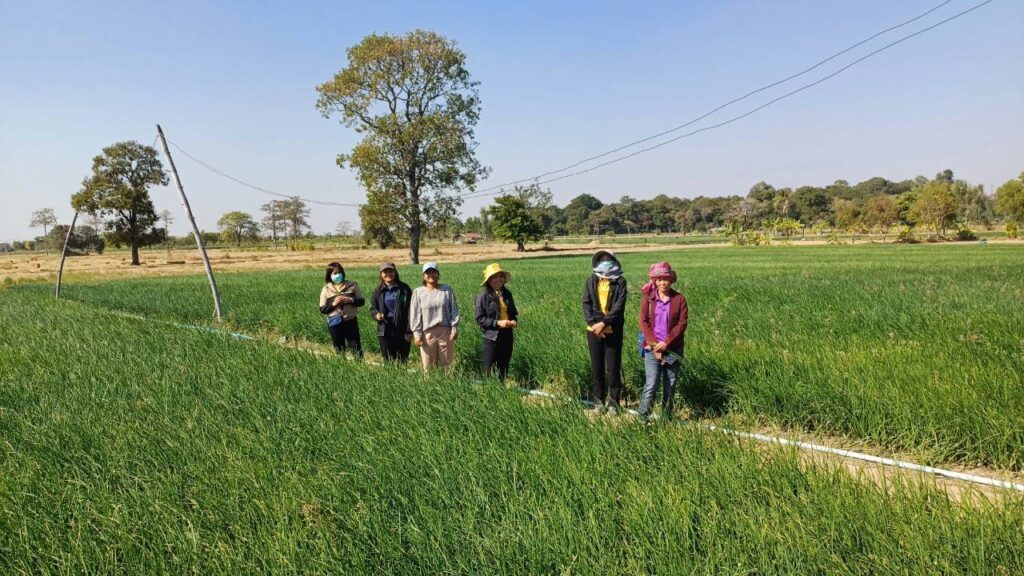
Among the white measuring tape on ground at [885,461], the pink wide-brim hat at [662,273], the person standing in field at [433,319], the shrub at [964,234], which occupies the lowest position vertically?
the white measuring tape on ground at [885,461]

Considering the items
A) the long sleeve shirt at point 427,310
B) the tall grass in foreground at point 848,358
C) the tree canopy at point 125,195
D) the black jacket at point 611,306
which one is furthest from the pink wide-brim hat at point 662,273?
the tree canopy at point 125,195

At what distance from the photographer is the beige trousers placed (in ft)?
19.0

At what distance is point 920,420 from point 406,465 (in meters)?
3.91

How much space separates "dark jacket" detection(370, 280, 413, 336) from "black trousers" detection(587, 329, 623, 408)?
246 centimetres

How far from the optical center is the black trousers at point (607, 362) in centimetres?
506

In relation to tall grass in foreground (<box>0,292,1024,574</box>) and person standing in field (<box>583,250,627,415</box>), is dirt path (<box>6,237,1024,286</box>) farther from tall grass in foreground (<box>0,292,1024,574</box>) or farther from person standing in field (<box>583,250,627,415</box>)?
person standing in field (<box>583,250,627,415</box>)

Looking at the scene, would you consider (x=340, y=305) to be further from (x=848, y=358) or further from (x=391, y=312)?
(x=848, y=358)

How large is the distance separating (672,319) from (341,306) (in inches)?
173

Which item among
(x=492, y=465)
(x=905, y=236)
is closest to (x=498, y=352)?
(x=492, y=465)

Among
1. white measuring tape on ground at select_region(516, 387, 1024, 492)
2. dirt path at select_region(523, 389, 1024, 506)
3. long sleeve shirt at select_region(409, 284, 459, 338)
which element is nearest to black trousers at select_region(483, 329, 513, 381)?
long sleeve shirt at select_region(409, 284, 459, 338)

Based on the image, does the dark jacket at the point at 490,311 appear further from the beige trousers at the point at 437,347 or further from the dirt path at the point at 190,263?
the dirt path at the point at 190,263

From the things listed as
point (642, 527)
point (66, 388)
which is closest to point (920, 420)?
point (642, 527)

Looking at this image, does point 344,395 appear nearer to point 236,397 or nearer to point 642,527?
point 236,397

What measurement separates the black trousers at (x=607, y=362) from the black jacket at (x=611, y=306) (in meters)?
0.13
